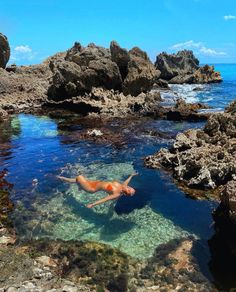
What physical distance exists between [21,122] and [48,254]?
102 feet

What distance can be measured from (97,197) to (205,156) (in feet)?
22.4

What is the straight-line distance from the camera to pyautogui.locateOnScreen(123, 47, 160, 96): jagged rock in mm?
51500

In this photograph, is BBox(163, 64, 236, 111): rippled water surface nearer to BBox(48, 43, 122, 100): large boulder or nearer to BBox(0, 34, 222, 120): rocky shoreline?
BBox(0, 34, 222, 120): rocky shoreline

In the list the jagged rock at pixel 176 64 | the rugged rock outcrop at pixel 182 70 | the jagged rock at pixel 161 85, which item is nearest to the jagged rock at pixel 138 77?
the jagged rock at pixel 161 85

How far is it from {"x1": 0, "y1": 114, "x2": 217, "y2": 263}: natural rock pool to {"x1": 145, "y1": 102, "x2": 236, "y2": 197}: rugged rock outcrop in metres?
1.05

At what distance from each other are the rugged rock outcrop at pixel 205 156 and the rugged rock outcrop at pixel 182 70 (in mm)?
86126

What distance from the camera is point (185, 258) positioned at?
1437 cm

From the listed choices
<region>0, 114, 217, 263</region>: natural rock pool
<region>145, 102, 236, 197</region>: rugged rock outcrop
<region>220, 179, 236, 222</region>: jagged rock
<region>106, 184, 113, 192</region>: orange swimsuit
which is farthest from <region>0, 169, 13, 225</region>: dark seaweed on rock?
<region>220, 179, 236, 222</region>: jagged rock

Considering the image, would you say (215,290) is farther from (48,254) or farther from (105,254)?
(48,254)

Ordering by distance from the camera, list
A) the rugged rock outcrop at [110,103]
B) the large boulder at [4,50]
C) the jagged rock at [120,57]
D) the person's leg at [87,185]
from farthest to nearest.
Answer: the large boulder at [4,50], the jagged rock at [120,57], the rugged rock outcrop at [110,103], the person's leg at [87,185]

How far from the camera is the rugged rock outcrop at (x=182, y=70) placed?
11288 cm

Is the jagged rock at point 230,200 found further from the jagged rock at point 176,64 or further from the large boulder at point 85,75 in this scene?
the jagged rock at point 176,64

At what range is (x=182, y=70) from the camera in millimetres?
122250

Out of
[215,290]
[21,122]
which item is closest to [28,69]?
[21,122]
